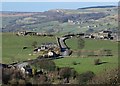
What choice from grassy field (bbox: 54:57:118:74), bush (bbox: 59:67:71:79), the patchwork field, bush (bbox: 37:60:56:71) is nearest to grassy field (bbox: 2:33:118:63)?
the patchwork field

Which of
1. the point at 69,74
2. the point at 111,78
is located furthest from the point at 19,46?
the point at 111,78

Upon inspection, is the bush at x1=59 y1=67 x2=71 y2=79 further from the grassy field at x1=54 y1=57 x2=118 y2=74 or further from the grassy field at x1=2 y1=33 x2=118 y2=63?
the grassy field at x1=2 y1=33 x2=118 y2=63

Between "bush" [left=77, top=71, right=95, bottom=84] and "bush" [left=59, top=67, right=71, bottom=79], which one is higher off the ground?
"bush" [left=77, top=71, right=95, bottom=84]

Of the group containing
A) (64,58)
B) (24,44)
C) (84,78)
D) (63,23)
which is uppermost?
(84,78)

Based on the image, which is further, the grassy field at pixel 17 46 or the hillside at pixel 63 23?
the hillside at pixel 63 23

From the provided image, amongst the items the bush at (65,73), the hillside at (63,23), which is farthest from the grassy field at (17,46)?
the hillside at (63,23)

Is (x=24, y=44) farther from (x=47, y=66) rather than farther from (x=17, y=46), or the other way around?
(x=47, y=66)

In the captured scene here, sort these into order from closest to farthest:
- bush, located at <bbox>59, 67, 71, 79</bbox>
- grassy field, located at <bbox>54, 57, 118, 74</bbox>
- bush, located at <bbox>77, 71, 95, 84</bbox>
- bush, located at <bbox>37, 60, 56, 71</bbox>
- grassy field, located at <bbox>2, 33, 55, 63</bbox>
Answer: bush, located at <bbox>77, 71, 95, 84</bbox>
bush, located at <bbox>59, 67, 71, 79</bbox>
grassy field, located at <bbox>54, 57, 118, 74</bbox>
bush, located at <bbox>37, 60, 56, 71</bbox>
grassy field, located at <bbox>2, 33, 55, 63</bbox>

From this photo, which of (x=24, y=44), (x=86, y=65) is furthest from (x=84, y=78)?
(x=24, y=44)

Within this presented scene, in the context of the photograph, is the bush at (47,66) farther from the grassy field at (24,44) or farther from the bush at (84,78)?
the bush at (84,78)

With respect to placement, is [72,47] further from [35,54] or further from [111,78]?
[111,78]

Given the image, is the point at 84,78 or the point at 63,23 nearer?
the point at 84,78

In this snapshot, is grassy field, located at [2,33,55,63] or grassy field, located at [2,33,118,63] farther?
grassy field, located at [2,33,118,63]
